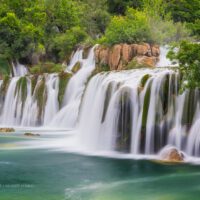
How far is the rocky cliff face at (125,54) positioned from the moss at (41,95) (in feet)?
17.2

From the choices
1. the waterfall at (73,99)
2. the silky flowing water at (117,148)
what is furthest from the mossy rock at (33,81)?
the silky flowing water at (117,148)

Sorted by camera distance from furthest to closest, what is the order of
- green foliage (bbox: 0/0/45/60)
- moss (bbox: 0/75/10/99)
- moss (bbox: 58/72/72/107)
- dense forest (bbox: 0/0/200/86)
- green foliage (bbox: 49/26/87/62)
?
green foliage (bbox: 0/0/45/60) < green foliage (bbox: 49/26/87/62) < dense forest (bbox: 0/0/200/86) < moss (bbox: 0/75/10/99) < moss (bbox: 58/72/72/107)

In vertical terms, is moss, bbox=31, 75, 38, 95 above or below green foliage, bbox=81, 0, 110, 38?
below

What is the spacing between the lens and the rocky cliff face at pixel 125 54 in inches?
1292

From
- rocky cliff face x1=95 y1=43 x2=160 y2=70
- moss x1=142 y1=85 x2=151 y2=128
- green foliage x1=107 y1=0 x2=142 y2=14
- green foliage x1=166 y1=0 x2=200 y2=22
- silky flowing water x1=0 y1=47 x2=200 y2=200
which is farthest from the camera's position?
green foliage x1=107 y1=0 x2=142 y2=14

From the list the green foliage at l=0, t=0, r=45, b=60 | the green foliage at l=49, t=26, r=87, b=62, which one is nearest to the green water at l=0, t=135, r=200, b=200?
the green foliage at l=49, t=26, r=87, b=62

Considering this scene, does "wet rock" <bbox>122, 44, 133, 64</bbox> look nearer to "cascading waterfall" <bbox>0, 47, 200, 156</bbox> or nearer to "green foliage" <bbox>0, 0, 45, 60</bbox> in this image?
"cascading waterfall" <bbox>0, 47, 200, 156</bbox>

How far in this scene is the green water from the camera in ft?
36.9

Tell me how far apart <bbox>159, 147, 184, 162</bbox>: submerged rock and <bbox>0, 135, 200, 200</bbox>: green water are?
689 mm

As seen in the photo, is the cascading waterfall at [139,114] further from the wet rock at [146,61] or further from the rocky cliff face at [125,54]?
the rocky cliff face at [125,54]

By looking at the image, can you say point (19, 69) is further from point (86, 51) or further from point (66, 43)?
point (86, 51)

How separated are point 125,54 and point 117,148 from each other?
16627 millimetres

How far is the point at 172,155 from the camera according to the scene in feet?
50.8

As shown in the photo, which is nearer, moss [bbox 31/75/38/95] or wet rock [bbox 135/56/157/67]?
wet rock [bbox 135/56/157/67]
